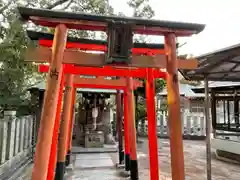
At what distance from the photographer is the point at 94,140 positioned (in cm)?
1012

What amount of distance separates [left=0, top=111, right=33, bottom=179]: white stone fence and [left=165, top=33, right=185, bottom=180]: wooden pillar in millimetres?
3744

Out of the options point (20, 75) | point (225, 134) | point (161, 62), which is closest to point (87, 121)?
point (20, 75)

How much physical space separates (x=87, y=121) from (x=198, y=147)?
17.9ft

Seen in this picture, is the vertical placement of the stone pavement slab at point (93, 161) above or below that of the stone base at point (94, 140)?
below

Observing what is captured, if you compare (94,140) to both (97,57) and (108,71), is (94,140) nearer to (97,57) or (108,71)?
(108,71)

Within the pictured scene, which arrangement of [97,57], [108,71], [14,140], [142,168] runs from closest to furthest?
[97,57] < [108,71] < [14,140] < [142,168]

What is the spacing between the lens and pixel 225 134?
8.87 metres

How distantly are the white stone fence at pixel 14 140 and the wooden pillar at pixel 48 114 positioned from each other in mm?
2959

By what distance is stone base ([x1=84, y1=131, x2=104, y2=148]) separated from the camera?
10.0 metres

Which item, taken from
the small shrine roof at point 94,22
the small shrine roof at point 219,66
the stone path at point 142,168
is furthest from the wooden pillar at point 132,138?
the small shrine roof at point 94,22

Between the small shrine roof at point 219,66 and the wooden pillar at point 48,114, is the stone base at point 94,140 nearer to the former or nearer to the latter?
the small shrine roof at point 219,66

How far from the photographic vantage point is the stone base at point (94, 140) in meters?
10.0

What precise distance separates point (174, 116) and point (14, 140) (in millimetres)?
4729

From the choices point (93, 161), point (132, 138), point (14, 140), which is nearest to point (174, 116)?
point (132, 138)
